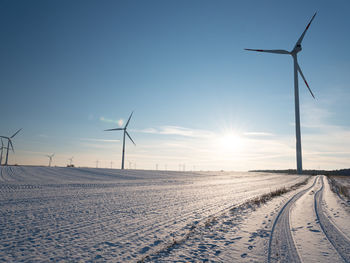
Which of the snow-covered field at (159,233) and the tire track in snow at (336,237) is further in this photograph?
the tire track in snow at (336,237)

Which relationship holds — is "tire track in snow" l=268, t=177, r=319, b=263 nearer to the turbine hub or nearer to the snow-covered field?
the snow-covered field

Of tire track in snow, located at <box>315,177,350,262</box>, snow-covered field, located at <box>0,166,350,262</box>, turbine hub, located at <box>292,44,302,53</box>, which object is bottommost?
snow-covered field, located at <box>0,166,350,262</box>

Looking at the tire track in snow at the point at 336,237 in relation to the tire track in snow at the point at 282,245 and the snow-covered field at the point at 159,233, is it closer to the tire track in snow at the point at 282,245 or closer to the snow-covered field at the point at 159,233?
the snow-covered field at the point at 159,233

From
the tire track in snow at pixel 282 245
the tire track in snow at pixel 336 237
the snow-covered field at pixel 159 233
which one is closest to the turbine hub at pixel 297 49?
the snow-covered field at pixel 159 233

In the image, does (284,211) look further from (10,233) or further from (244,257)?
(10,233)

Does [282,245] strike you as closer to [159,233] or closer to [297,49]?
[159,233]

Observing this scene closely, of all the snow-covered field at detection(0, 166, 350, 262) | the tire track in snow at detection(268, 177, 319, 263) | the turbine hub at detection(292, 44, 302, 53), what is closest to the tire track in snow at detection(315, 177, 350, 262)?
the snow-covered field at detection(0, 166, 350, 262)

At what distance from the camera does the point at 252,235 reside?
23.8 ft

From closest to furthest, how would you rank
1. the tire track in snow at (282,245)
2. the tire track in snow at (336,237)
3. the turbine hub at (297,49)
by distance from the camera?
1. the tire track in snow at (282,245)
2. the tire track in snow at (336,237)
3. the turbine hub at (297,49)

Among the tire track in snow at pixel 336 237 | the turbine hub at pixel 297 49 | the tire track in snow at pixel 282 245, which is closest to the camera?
the tire track in snow at pixel 282 245

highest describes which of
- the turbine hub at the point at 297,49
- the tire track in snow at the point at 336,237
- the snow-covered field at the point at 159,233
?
the turbine hub at the point at 297,49

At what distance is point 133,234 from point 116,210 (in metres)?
3.82

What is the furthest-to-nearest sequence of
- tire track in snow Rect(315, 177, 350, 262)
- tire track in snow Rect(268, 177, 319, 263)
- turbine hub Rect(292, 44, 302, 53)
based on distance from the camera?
turbine hub Rect(292, 44, 302, 53)
tire track in snow Rect(315, 177, 350, 262)
tire track in snow Rect(268, 177, 319, 263)

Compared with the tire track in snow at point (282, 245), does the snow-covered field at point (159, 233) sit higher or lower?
lower
